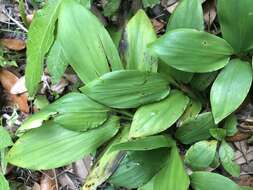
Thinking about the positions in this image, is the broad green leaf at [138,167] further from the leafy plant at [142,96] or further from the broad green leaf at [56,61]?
the broad green leaf at [56,61]

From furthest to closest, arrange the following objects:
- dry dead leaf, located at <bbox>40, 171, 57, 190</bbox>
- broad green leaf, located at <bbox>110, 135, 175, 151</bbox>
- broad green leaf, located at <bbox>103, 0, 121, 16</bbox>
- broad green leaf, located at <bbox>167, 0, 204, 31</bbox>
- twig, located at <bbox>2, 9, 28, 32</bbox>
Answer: twig, located at <bbox>2, 9, 28, 32</bbox>, dry dead leaf, located at <bbox>40, 171, 57, 190</bbox>, broad green leaf, located at <bbox>103, 0, 121, 16</bbox>, broad green leaf, located at <bbox>167, 0, 204, 31</bbox>, broad green leaf, located at <bbox>110, 135, 175, 151</bbox>

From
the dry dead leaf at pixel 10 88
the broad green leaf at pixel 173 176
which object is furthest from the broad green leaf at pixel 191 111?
the dry dead leaf at pixel 10 88

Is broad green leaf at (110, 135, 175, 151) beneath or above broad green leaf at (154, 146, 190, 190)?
above

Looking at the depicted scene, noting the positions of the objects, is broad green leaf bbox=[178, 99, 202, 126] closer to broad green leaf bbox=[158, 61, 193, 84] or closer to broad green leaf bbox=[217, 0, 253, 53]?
broad green leaf bbox=[158, 61, 193, 84]

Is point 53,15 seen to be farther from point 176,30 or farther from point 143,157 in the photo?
point 143,157

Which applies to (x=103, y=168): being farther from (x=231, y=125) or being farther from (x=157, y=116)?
(x=231, y=125)

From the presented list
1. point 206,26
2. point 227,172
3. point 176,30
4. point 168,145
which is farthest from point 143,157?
point 206,26

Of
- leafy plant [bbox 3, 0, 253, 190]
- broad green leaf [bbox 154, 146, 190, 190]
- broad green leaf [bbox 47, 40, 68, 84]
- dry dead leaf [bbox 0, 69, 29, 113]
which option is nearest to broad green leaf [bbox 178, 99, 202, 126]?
leafy plant [bbox 3, 0, 253, 190]
